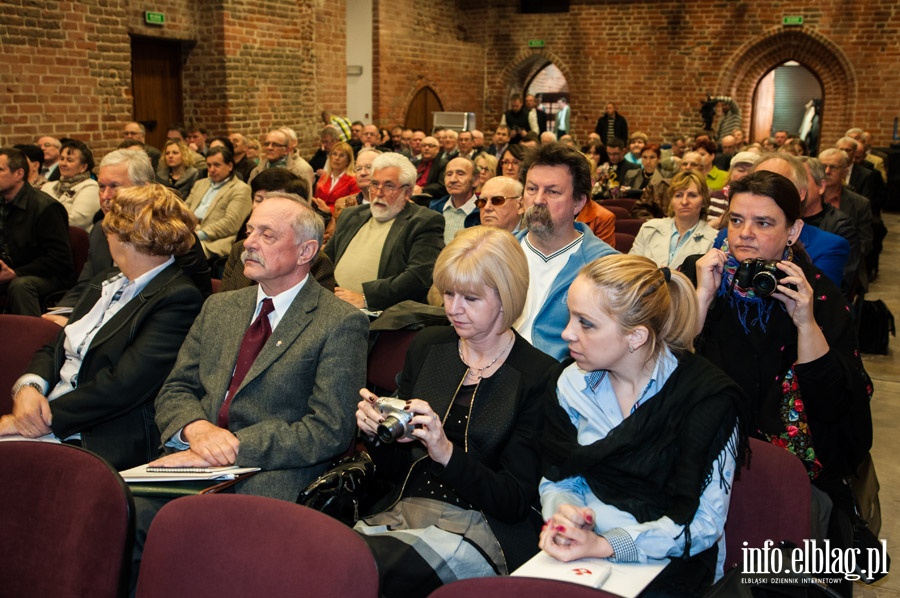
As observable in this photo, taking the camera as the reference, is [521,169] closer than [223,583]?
No

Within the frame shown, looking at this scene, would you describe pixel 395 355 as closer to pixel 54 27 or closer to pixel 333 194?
pixel 333 194

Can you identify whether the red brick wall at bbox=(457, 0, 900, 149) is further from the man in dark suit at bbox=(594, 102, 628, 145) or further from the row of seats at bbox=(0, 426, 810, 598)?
the row of seats at bbox=(0, 426, 810, 598)

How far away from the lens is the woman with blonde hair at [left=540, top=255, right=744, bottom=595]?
185 centimetres

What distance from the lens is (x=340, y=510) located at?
84.8 inches

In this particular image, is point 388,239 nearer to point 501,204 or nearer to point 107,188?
point 501,204

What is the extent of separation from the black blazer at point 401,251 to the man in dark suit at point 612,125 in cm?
1152

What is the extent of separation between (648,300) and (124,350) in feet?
5.76

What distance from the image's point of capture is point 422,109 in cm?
1498

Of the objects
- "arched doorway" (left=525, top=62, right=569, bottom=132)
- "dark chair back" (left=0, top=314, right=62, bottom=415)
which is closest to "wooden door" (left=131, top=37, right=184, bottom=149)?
"dark chair back" (left=0, top=314, right=62, bottom=415)

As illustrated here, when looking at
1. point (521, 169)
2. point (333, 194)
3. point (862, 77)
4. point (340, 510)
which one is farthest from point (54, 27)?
point (862, 77)

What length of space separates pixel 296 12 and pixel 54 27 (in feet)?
12.3

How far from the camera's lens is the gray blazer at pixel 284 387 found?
236cm

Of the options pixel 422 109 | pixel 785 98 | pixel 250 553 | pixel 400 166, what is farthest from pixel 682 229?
pixel 785 98

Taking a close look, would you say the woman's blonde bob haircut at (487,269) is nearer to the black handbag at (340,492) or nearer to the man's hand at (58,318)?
the black handbag at (340,492)
